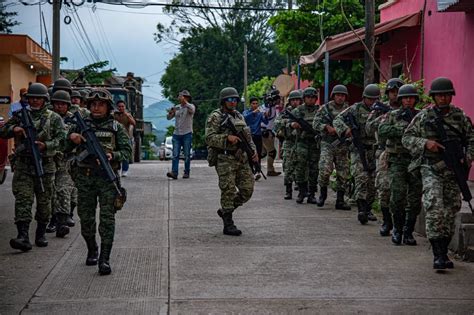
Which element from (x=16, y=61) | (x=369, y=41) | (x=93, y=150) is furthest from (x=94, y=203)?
(x=16, y=61)

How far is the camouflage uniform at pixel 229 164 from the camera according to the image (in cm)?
1025

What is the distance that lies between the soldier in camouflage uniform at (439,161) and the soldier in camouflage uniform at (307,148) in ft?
16.0

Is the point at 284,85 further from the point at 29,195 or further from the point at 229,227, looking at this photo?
the point at 29,195

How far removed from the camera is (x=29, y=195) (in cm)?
924

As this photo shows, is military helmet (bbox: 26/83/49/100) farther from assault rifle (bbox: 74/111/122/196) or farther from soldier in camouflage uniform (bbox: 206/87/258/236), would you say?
soldier in camouflage uniform (bbox: 206/87/258/236)

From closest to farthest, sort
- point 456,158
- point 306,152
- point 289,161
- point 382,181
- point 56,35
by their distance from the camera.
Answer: point 456,158 < point 382,181 < point 306,152 < point 289,161 < point 56,35

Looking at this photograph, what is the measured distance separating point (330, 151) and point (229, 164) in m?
2.55

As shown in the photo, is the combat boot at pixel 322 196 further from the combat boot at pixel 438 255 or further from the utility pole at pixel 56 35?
the utility pole at pixel 56 35

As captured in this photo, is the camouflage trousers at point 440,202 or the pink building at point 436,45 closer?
the camouflage trousers at point 440,202

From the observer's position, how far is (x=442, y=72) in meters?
16.1

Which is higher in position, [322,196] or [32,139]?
[32,139]

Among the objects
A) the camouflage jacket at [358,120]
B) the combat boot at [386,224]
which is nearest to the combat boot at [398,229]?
the combat boot at [386,224]

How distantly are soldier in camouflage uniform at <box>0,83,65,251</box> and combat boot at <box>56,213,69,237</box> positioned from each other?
65 centimetres

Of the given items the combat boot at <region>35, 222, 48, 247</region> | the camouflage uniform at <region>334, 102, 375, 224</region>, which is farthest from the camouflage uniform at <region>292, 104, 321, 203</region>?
the combat boot at <region>35, 222, 48, 247</region>
